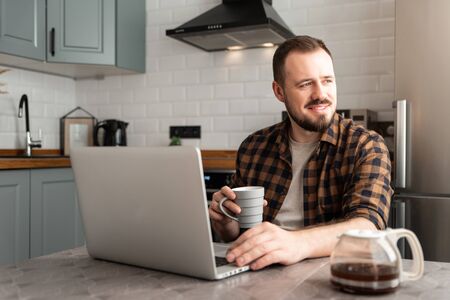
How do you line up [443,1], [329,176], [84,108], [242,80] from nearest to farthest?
[329,176]
[443,1]
[242,80]
[84,108]

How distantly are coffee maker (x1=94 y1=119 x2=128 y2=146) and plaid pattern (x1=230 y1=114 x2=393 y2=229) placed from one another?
1.93 metres

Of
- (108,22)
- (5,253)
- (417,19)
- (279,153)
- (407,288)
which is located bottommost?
(5,253)

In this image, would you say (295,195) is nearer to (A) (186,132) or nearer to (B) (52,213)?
(B) (52,213)

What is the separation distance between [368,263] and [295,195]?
30.8 inches

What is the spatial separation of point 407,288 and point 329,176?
71 cm

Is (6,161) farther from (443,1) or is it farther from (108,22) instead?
(443,1)

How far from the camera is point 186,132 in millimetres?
3559

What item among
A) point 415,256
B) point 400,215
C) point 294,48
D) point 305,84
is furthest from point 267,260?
point 400,215

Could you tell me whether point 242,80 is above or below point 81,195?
above

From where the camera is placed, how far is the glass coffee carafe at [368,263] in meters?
0.80

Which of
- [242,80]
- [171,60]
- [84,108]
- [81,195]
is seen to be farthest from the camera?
[84,108]

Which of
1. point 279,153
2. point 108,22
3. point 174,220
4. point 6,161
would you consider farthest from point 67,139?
point 174,220

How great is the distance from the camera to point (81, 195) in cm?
108

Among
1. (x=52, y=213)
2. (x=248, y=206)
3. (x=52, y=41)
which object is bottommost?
(x=52, y=213)
